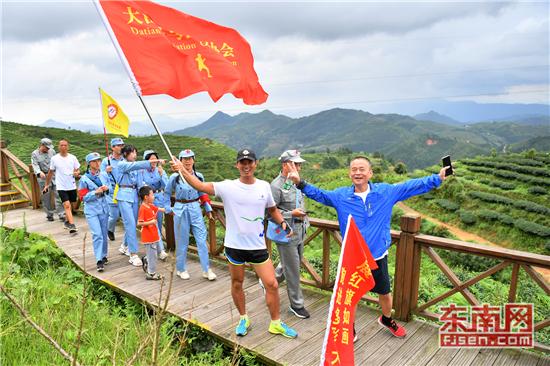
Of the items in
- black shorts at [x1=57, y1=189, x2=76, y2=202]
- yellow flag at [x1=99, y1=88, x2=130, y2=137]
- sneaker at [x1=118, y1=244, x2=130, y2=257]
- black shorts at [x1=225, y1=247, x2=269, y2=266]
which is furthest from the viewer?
black shorts at [x1=57, y1=189, x2=76, y2=202]

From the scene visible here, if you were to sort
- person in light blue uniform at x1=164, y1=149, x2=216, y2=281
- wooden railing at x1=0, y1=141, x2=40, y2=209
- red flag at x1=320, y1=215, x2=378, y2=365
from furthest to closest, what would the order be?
wooden railing at x1=0, y1=141, x2=40, y2=209
person in light blue uniform at x1=164, y1=149, x2=216, y2=281
red flag at x1=320, y1=215, x2=378, y2=365

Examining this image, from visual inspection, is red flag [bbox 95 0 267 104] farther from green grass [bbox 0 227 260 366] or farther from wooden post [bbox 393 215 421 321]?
wooden post [bbox 393 215 421 321]

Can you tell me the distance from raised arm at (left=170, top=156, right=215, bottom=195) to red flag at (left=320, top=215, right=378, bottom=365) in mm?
1488

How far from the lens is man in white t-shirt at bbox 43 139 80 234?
7609 mm

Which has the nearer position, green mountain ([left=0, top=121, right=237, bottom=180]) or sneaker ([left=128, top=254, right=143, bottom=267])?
sneaker ([left=128, top=254, right=143, bottom=267])

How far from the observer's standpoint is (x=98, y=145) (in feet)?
104

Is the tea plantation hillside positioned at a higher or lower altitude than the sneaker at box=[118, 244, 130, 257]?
lower

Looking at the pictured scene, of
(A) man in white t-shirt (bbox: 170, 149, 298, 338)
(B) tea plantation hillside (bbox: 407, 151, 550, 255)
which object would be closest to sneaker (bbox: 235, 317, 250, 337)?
(A) man in white t-shirt (bbox: 170, 149, 298, 338)

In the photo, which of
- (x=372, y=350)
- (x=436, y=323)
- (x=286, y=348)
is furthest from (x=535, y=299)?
(x=286, y=348)

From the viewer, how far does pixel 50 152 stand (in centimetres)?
891

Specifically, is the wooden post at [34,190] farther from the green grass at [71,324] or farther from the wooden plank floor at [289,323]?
the wooden plank floor at [289,323]

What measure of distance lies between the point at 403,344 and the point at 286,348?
1.26 metres

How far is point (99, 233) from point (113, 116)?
1932 millimetres

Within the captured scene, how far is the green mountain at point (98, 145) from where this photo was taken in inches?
970
